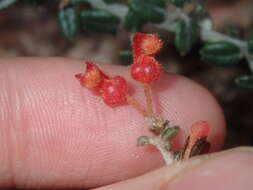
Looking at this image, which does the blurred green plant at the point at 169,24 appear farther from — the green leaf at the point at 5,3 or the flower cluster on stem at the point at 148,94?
the flower cluster on stem at the point at 148,94

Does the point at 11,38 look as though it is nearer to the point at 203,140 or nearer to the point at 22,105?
the point at 22,105

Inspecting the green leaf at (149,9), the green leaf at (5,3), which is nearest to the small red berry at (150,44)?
the green leaf at (149,9)

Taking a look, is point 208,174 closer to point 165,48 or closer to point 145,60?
A: point 145,60

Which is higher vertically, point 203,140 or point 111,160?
point 203,140

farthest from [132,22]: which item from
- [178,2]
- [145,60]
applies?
[145,60]

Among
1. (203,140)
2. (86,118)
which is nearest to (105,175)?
(86,118)

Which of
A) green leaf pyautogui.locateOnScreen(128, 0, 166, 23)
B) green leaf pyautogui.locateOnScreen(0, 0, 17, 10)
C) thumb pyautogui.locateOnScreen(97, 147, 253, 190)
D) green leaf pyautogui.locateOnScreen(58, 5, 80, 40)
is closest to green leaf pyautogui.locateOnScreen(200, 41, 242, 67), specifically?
green leaf pyautogui.locateOnScreen(128, 0, 166, 23)
